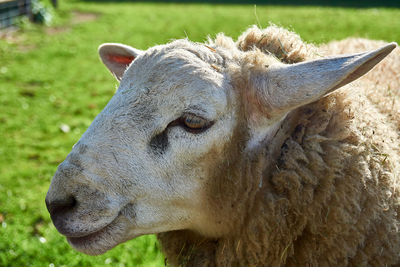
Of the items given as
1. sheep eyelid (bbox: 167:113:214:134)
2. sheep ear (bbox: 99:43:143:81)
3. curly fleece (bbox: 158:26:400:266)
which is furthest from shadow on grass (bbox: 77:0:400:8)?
sheep eyelid (bbox: 167:113:214:134)

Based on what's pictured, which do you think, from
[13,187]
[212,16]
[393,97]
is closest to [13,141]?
[13,187]

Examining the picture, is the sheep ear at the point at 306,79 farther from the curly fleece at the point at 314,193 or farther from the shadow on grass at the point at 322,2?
the shadow on grass at the point at 322,2

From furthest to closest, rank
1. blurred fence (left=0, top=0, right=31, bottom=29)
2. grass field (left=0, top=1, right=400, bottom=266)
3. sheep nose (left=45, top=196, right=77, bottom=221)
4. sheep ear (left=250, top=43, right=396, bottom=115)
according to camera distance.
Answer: blurred fence (left=0, top=0, right=31, bottom=29), grass field (left=0, top=1, right=400, bottom=266), sheep nose (left=45, top=196, right=77, bottom=221), sheep ear (left=250, top=43, right=396, bottom=115)

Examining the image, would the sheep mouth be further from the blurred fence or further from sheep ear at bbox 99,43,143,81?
the blurred fence

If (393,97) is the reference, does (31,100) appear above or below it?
below

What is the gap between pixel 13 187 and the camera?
16.6 feet

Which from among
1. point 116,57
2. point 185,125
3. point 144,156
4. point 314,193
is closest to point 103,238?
point 144,156

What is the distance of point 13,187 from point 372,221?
4143mm

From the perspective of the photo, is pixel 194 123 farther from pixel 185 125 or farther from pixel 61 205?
pixel 61 205

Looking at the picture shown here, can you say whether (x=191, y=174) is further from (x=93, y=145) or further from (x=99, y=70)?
(x=99, y=70)

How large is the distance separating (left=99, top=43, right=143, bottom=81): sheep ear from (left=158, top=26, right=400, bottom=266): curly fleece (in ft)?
3.77

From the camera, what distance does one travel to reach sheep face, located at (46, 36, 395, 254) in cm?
217

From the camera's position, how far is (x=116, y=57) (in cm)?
323

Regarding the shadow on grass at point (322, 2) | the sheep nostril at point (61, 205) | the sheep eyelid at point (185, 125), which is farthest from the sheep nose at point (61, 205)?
the shadow on grass at point (322, 2)
